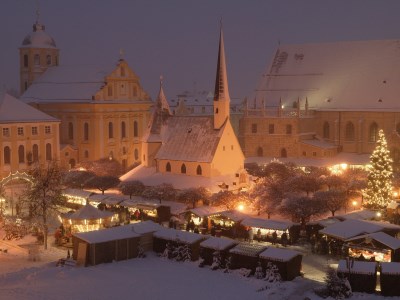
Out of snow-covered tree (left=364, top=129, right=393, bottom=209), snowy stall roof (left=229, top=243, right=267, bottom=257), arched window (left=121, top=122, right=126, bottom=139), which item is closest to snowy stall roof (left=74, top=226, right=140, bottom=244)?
snowy stall roof (left=229, top=243, right=267, bottom=257)

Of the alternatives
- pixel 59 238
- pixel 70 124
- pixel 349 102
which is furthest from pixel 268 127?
pixel 59 238

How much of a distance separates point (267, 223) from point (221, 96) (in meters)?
19.4

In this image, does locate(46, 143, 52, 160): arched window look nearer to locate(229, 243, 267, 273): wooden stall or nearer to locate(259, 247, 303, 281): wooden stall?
locate(229, 243, 267, 273): wooden stall

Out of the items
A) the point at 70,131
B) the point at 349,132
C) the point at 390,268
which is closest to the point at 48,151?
the point at 70,131

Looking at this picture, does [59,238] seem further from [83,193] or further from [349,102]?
[349,102]

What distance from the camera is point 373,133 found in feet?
208

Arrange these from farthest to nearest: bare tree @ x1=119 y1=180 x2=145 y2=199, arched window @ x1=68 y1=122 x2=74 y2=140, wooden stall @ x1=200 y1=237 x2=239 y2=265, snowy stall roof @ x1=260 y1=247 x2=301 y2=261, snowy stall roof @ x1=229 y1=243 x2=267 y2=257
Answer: arched window @ x1=68 y1=122 x2=74 y2=140 → bare tree @ x1=119 y1=180 x2=145 y2=199 → wooden stall @ x1=200 y1=237 x2=239 y2=265 → snowy stall roof @ x1=229 y1=243 x2=267 y2=257 → snowy stall roof @ x1=260 y1=247 x2=301 y2=261

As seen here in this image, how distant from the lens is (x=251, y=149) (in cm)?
6738

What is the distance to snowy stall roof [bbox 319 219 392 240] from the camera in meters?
32.2

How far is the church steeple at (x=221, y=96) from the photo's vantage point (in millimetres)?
52062

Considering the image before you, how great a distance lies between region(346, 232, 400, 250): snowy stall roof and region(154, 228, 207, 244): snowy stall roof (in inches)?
305

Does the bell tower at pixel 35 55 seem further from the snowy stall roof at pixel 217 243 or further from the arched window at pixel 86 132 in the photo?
the snowy stall roof at pixel 217 243

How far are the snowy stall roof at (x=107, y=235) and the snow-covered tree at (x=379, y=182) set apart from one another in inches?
695

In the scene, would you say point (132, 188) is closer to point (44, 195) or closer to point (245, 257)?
point (44, 195)
